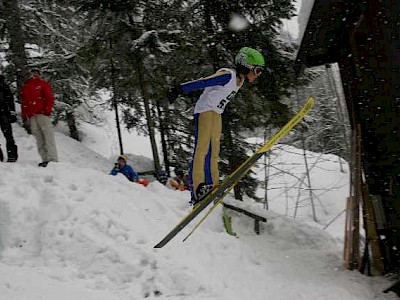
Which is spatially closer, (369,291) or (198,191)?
(369,291)

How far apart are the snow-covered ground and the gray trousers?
0.87m

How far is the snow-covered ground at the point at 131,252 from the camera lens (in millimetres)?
4883

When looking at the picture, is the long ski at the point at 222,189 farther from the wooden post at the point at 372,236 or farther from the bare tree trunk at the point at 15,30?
the bare tree trunk at the point at 15,30

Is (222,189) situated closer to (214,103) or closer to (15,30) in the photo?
(214,103)

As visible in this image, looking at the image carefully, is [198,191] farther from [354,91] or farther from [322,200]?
[322,200]

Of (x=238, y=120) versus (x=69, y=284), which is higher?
(x=238, y=120)

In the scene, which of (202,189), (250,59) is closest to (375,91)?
(250,59)

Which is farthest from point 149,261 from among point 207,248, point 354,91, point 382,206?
point 354,91

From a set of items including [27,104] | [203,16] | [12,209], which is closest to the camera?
[12,209]

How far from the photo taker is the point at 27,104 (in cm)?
866

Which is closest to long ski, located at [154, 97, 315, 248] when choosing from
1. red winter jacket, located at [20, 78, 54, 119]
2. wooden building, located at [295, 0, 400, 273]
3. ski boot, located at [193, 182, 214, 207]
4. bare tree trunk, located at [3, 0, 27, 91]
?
ski boot, located at [193, 182, 214, 207]

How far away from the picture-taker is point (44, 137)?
870 centimetres

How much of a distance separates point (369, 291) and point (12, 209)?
14.9ft

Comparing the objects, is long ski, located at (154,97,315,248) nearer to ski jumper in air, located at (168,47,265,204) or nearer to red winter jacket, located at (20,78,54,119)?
ski jumper in air, located at (168,47,265,204)
